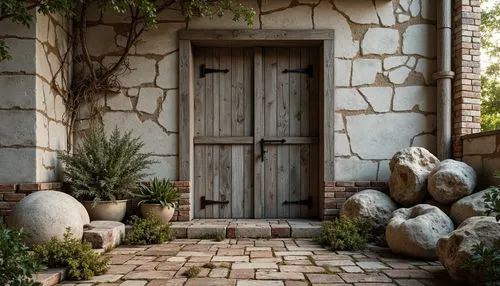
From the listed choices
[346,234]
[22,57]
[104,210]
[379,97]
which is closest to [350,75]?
[379,97]

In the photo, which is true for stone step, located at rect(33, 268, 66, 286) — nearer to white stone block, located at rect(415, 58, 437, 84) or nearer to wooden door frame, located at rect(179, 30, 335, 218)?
wooden door frame, located at rect(179, 30, 335, 218)

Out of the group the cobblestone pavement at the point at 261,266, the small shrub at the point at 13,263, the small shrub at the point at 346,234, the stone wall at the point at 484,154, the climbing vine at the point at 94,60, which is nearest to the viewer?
the small shrub at the point at 13,263

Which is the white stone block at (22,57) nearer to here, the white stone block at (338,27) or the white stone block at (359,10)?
the white stone block at (338,27)

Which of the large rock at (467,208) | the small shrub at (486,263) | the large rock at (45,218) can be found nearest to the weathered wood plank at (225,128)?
the large rock at (45,218)

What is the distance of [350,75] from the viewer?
5.13 m

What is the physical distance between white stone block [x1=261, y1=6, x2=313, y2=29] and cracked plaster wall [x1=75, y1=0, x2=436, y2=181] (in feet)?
0.04

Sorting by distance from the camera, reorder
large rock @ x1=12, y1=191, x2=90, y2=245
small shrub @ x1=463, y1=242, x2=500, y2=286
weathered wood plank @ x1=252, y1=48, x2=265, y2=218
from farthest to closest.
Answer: weathered wood plank @ x1=252, y1=48, x2=265, y2=218 → large rock @ x1=12, y1=191, x2=90, y2=245 → small shrub @ x1=463, y1=242, x2=500, y2=286

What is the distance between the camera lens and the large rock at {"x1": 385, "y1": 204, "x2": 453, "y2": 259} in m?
3.54

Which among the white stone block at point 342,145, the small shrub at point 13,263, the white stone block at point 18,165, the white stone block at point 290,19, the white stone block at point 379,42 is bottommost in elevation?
the small shrub at point 13,263

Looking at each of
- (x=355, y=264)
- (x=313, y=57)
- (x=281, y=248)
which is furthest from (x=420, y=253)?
(x=313, y=57)

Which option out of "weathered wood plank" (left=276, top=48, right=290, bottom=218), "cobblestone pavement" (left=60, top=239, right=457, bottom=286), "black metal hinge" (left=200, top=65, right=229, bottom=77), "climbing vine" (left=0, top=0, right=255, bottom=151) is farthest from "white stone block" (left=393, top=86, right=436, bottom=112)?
"black metal hinge" (left=200, top=65, right=229, bottom=77)

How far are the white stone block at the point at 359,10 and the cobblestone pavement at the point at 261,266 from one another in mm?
2857

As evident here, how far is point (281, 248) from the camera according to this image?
4.09 m

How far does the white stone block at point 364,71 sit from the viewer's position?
5133mm
